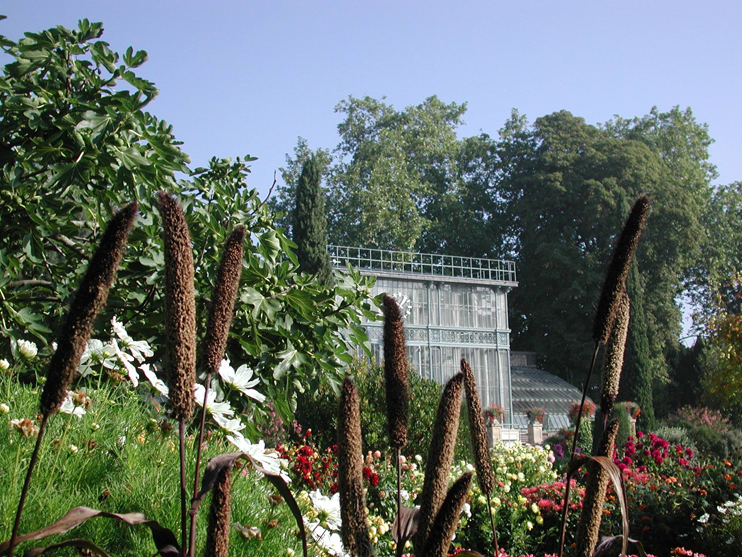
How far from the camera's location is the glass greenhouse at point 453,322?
24516 mm

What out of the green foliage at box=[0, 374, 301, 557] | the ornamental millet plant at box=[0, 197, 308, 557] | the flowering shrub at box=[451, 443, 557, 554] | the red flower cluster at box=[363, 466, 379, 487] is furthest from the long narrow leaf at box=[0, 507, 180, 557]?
the flowering shrub at box=[451, 443, 557, 554]

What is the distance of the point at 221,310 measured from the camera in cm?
98

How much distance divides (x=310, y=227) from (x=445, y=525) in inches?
779

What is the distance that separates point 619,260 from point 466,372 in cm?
32

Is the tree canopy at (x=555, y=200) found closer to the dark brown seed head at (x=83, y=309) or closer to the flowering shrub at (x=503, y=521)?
the flowering shrub at (x=503, y=521)

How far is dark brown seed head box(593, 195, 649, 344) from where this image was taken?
1165 millimetres

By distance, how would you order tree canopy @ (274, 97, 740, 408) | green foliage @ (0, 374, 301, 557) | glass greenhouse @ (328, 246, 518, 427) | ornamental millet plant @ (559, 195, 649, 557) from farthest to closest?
tree canopy @ (274, 97, 740, 408) → glass greenhouse @ (328, 246, 518, 427) → green foliage @ (0, 374, 301, 557) → ornamental millet plant @ (559, 195, 649, 557)

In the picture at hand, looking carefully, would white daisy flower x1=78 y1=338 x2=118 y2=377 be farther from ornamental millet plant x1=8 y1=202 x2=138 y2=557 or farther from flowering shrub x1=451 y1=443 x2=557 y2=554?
flowering shrub x1=451 y1=443 x2=557 y2=554

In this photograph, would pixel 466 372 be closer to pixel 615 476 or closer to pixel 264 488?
pixel 615 476

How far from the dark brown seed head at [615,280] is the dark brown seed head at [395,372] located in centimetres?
33

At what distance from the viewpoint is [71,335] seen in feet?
2.77

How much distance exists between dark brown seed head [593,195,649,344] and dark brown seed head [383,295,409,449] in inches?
12.8

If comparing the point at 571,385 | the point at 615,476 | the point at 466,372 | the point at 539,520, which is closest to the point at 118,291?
the point at 466,372

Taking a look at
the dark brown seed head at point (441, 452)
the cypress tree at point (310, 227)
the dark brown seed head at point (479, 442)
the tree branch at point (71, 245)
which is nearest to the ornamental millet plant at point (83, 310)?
the dark brown seed head at point (441, 452)
